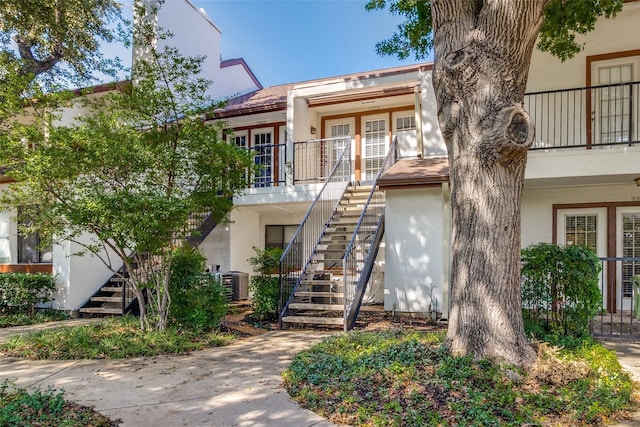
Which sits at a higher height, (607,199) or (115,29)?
(115,29)

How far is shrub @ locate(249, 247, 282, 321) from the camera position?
8.88m

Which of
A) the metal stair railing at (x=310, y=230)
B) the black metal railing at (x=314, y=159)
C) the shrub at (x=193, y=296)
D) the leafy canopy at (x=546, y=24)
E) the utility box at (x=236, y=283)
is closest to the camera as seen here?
the leafy canopy at (x=546, y=24)

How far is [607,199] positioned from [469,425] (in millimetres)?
8570

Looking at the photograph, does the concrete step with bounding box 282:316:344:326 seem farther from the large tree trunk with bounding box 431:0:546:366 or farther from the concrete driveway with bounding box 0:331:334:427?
the large tree trunk with bounding box 431:0:546:366

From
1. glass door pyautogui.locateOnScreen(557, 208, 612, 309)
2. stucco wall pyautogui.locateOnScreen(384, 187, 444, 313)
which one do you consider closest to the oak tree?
stucco wall pyautogui.locateOnScreen(384, 187, 444, 313)

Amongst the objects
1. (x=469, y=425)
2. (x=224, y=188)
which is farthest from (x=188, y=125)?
(x=469, y=425)

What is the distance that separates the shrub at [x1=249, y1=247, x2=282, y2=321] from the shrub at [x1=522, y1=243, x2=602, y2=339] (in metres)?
4.75

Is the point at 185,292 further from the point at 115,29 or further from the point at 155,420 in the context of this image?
the point at 115,29

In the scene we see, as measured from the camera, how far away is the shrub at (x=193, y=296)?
7.65 m

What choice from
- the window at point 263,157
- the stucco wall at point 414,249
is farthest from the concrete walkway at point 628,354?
the window at point 263,157

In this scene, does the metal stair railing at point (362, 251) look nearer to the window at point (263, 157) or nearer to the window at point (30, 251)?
the window at point (263, 157)

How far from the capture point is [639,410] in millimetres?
4133

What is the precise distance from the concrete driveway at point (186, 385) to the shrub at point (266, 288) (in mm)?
1892

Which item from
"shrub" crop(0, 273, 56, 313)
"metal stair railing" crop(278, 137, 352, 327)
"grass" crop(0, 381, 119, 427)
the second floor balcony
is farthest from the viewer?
"shrub" crop(0, 273, 56, 313)
